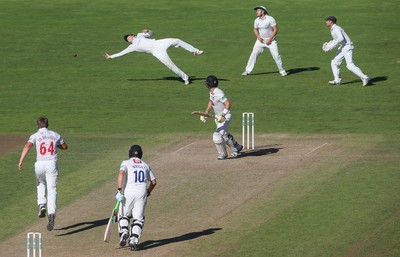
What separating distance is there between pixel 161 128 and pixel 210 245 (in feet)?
43.8

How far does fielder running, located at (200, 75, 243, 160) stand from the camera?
116 feet

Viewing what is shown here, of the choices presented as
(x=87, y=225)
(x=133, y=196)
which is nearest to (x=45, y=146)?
(x=87, y=225)

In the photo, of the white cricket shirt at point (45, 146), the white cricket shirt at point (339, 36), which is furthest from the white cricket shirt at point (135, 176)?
the white cricket shirt at point (339, 36)

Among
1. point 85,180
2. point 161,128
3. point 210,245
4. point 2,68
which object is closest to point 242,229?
point 210,245

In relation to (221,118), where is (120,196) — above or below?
below

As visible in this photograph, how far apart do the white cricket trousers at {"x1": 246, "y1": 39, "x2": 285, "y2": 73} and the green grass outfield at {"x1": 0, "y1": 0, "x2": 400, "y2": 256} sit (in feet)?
1.76

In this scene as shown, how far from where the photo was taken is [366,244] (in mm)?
27766

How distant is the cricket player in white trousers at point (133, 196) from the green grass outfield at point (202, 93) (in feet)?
7.24

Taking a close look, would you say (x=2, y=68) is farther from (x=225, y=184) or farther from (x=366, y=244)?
(x=366, y=244)

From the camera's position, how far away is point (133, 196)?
2794 centimetres

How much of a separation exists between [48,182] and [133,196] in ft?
9.84

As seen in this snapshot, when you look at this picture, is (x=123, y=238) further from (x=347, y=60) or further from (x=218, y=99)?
(x=347, y=60)

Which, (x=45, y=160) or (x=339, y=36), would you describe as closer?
(x=45, y=160)

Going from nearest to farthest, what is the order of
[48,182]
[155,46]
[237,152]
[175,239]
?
[175,239]
[48,182]
[237,152]
[155,46]
